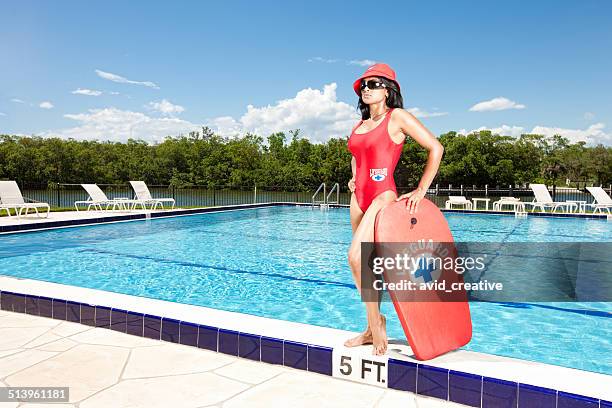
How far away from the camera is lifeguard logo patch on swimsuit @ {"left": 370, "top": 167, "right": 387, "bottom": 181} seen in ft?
8.99

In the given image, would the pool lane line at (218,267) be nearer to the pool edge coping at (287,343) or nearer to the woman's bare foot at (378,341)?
the pool edge coping at (287,343)

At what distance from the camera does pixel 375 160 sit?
108 inches

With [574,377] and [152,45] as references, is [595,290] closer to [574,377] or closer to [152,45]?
[574,377]

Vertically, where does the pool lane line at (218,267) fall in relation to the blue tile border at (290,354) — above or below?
below

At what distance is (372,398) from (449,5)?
42.1m

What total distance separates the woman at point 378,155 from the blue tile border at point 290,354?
0.98ft

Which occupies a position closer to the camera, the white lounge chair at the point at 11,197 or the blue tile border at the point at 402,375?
the blue tile border at the point at 402,375

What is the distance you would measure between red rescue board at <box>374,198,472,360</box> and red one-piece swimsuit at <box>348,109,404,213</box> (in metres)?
0.16

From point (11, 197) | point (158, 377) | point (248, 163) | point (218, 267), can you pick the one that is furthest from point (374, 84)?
point (248, 163)

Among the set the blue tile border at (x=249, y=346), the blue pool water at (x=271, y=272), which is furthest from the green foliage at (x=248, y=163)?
the blue tile border at (x=249, y=346)

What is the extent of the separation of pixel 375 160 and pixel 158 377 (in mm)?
1827

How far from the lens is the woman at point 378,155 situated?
2688 mm

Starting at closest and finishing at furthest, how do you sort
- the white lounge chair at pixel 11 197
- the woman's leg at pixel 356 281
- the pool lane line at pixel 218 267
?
the woman's leg at pixel 356 281, the pool lane line at pixel 218 267, the white lounge chair at pixel 11 197

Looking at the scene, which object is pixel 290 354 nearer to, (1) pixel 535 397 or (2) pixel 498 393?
(2) pixel 498 393
